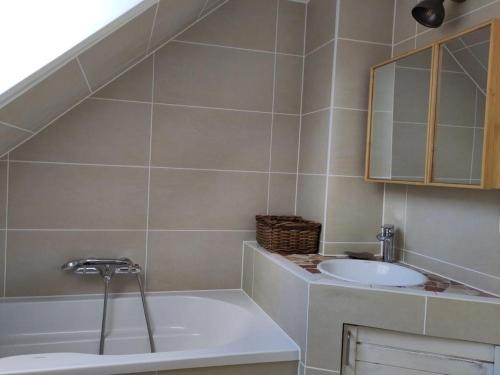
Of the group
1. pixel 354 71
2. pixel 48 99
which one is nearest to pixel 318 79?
pixel 354 71

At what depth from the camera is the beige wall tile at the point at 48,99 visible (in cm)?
146

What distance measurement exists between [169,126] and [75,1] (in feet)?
3.60

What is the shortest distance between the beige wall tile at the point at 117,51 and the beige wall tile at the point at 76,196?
47cm

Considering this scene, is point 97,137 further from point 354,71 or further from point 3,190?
point 354,71

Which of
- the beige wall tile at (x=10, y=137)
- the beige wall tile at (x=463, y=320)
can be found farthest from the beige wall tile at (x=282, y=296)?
the beige wall tile at (x=10, y=137)

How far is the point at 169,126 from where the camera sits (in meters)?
2.34

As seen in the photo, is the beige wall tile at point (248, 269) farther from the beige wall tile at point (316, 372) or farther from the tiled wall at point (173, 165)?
the beige wall tile at point (316, 372)

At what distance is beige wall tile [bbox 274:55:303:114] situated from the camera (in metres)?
2.50

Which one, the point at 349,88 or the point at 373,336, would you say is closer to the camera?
the point at 373,336

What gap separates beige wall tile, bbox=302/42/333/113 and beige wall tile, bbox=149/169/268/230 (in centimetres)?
50

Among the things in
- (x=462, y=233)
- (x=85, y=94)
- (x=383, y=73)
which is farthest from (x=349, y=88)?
(x=85, y=94)

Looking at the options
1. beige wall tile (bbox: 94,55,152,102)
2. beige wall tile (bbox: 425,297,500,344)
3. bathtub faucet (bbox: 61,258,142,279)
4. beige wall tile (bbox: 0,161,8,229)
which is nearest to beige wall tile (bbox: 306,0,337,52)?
beige wall tile (bbox: 94,55,152,102)

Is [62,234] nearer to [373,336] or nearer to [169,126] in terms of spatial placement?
[169,126]

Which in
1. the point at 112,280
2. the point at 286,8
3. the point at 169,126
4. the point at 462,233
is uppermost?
the point at 286,8
